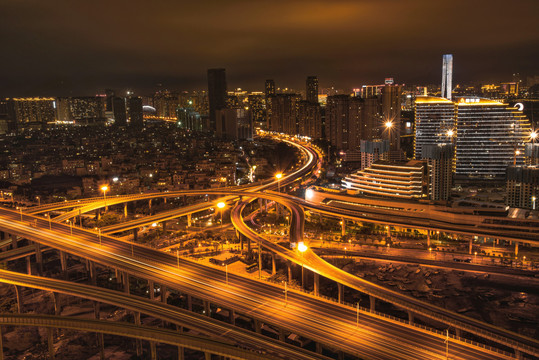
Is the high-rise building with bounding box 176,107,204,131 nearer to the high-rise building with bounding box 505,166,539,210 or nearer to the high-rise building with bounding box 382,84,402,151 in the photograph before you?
the high-rise building with bounding box 382,84,402,151

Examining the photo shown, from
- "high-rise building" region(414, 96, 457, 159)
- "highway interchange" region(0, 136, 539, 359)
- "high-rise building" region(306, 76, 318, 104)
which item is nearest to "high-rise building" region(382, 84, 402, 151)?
"high-rise building" region(414, 96, 457, 159)

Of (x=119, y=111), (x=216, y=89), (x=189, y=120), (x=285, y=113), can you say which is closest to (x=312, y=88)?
(x=285, y=113)

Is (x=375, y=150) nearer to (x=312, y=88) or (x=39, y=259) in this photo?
(x=39, y=259)

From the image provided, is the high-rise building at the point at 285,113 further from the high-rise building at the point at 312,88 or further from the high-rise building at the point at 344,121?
the high-rise building at the point at 344,121

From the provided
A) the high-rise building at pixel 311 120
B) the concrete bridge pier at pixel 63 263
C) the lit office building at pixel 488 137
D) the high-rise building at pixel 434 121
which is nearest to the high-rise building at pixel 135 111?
the high-rise building at pixel 311 120

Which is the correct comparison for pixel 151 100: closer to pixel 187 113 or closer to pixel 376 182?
pixel 187 113
